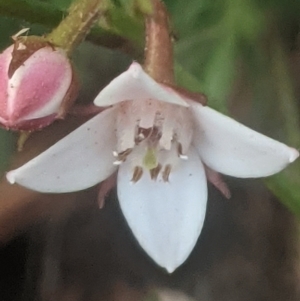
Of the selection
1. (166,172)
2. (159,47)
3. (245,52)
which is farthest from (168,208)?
(245,52)

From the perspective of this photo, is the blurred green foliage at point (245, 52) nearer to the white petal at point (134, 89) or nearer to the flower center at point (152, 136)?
the flower center at point (152, 136)

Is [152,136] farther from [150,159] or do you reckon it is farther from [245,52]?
[245,52]

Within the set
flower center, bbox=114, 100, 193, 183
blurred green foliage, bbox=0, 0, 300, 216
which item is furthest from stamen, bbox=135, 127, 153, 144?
blurred green foliage, bbox=0, 0, 300, 216

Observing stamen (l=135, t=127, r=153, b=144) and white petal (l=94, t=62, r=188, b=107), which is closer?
white petal (l=94, t=62, r=188, b=107)

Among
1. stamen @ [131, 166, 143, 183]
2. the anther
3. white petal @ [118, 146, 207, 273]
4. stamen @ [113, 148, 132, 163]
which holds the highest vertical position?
stamen @ [113, 148, 132, 163]

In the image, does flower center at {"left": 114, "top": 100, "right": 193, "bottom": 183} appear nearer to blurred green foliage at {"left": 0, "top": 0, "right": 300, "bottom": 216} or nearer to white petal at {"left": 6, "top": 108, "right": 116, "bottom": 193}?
white petal at {"left": 6, "top": 108, "right": 116, "bottom": 193}

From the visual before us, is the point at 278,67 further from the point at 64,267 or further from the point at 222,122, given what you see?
the point at 222,122
